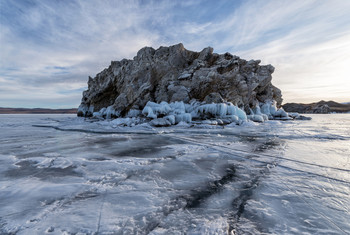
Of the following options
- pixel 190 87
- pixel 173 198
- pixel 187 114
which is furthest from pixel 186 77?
pixel 173 198

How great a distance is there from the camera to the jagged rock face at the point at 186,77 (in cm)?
2459

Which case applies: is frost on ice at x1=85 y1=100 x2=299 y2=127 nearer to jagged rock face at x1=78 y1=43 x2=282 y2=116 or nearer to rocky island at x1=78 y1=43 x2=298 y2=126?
rocky island at x1=78 y1=43 x2=298 y2=126

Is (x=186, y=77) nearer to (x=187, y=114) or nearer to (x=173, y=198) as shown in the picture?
(x=187, y=114)

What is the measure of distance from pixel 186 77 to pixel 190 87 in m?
1.67

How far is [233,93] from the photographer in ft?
84.6

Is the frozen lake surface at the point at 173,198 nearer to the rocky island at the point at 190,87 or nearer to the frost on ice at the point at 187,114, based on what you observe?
the frost on ice at the point at 187,114

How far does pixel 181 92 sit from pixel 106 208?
2312 centimetres

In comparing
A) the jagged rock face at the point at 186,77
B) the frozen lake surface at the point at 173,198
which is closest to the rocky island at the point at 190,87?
the jagged rock face at the point at 186,77

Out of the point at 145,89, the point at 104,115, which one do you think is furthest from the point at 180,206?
the point at 104,115

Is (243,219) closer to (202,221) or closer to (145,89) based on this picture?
(202,221)

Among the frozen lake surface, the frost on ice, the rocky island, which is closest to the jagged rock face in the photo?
the rocky island

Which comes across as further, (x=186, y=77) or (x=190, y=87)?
(x=186, y=77)

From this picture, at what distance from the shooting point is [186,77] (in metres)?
25.4

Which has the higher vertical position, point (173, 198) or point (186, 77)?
point (186, 77)
